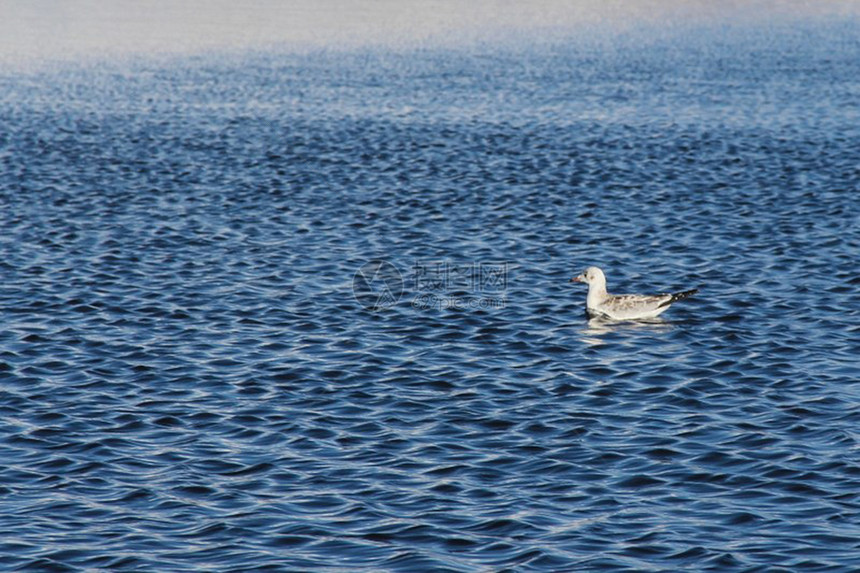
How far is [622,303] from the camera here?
26.1m

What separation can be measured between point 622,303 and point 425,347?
4412 mm

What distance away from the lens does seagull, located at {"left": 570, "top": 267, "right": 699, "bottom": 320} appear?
85.4ft

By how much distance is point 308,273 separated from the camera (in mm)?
30391

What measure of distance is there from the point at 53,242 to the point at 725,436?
2018 cm

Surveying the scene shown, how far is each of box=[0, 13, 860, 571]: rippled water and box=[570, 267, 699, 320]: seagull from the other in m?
0.38

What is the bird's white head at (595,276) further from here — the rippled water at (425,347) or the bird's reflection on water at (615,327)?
the rippled water at (425,347)

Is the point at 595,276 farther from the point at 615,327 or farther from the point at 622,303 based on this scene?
the point at 615,327

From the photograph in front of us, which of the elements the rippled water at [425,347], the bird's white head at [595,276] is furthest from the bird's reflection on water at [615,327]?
the bird's white head at [595,276]

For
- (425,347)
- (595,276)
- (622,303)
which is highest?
(595,276)

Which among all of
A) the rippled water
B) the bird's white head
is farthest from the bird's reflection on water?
the bird's white head

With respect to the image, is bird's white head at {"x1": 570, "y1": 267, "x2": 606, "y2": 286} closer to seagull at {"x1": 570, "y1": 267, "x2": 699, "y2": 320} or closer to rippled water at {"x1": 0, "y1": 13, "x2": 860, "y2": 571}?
seagull at {"x1": 570, "y1": 267, "x2": 699, "y2": 320}

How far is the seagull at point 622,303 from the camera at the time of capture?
26.0 m

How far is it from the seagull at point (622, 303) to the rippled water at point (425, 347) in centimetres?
38

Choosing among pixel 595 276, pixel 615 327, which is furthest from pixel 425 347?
pixel 595 276
